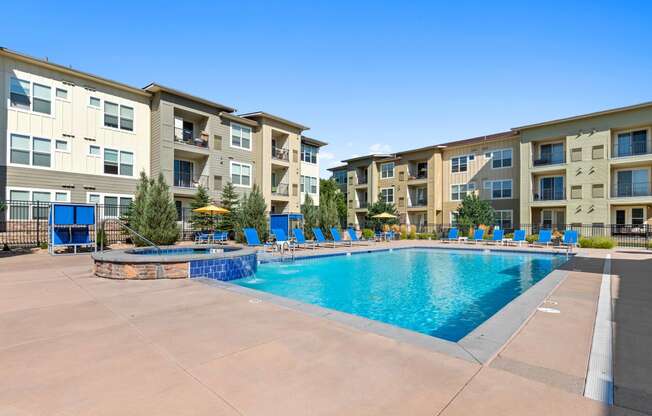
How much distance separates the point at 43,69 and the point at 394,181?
30.9 meters

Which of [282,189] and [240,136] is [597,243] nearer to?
[282,189]

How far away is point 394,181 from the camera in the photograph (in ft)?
126

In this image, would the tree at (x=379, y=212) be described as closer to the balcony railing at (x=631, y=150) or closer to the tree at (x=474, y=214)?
the tree at (x=474, y=214)

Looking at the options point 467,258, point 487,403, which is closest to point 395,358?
point 487,403

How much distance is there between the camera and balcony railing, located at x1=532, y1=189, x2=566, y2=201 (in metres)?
27.9

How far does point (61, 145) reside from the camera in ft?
61.4

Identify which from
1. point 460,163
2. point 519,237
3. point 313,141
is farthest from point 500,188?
point 313,141

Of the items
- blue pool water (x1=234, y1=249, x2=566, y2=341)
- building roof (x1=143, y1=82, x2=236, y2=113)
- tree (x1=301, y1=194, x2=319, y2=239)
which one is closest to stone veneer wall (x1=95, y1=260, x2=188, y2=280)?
blue pool water (x1=234, y1=249, x2=566, y2=341)

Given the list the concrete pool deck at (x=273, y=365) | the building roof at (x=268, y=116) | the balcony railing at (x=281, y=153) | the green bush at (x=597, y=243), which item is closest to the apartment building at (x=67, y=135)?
the building roof at (x=268, y=116)

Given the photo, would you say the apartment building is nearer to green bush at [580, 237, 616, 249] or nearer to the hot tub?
the hot tub

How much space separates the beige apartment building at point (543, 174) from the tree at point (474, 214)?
336 cm

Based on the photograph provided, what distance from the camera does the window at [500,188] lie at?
30880mm

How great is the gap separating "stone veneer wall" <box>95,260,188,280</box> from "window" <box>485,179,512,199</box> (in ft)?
99.6

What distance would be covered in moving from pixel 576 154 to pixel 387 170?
18057mm
